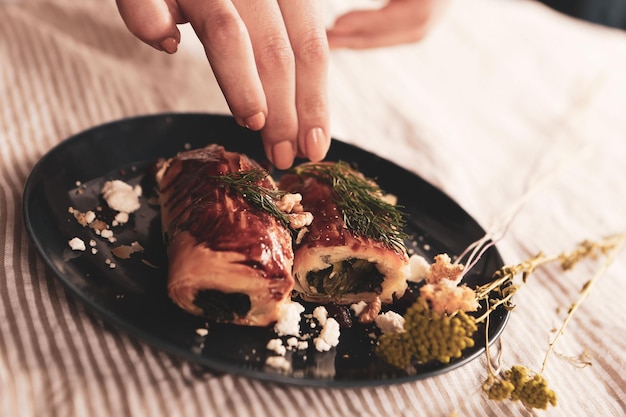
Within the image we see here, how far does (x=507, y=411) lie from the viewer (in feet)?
4.19

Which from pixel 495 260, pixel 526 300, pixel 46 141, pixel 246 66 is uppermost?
pixel 246 66

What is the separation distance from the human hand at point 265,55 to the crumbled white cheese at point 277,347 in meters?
0.50

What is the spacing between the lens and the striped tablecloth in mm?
1109

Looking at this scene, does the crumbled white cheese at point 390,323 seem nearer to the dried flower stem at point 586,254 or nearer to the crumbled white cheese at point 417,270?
the crumbled white cheese at point 417,270

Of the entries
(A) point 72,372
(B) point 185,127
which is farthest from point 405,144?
(A) point 72,372

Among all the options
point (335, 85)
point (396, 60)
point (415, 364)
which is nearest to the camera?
point (415, 364)

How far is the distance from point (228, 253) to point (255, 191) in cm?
21

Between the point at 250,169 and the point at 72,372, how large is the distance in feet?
2.10

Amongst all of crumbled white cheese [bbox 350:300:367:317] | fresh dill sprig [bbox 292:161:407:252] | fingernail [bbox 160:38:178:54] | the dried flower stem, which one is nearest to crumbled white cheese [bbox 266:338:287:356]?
crumbled white cheese [bbox 350:300:367:317]

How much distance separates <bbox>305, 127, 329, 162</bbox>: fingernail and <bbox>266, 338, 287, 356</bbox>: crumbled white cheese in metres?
0.53

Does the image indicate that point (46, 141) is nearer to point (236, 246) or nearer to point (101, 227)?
point (101, 227)

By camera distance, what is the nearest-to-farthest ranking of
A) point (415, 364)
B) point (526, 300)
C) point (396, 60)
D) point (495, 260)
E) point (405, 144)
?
point (415, 364)
point (495, 260)
point (526, 300)
point (405, 144)
point (396, 60)

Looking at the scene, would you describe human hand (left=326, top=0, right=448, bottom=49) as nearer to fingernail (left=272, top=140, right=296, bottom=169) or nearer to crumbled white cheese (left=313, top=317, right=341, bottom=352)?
fingernail (left=272, top=140, right=296, bottom=169)

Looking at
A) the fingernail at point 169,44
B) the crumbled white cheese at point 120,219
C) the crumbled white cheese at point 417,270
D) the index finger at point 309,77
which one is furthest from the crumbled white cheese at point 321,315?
the fingernail at point 169,44
